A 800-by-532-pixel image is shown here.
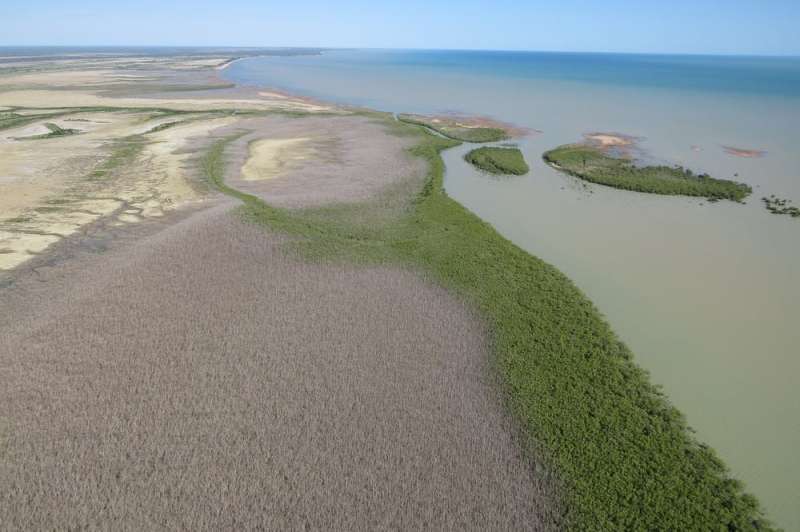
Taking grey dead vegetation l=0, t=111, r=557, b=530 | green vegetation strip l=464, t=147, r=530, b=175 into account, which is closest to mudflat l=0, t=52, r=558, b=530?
grey dead vegetation l=0, t=111, r=557, b=530

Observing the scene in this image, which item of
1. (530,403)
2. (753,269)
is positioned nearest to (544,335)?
(530,403)

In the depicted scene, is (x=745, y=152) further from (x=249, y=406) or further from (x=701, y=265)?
(x=249, y=406)

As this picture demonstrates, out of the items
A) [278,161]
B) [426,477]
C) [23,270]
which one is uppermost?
[278,161]

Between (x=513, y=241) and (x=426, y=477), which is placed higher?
(x=513, y=241)

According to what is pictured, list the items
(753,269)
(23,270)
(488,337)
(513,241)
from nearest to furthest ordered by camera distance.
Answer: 1. (488,337)
2. (23,270)
3. (753,269)
4. (513,241)

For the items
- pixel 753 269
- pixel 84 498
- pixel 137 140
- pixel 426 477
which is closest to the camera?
pixel 84 498

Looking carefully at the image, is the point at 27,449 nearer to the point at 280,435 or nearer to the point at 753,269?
the point at 280,435

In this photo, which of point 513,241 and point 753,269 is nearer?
point 753,269
